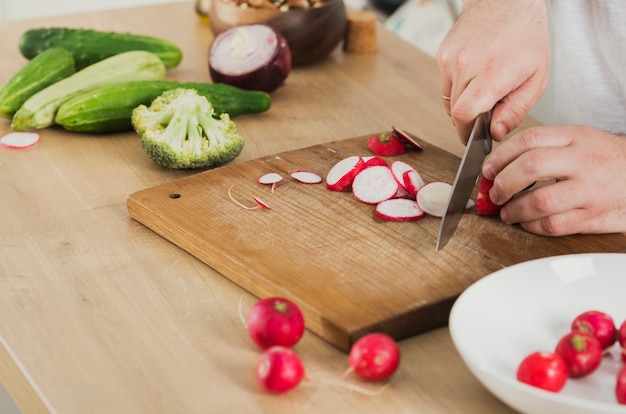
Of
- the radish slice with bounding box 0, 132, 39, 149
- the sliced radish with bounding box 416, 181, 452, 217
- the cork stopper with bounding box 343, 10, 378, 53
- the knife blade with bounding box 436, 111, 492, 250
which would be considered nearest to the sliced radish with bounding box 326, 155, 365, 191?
the sliced radish with bounding box 416, 181, 452, 217

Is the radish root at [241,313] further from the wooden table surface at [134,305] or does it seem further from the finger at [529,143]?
the finger at [529,143]

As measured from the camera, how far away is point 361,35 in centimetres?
259

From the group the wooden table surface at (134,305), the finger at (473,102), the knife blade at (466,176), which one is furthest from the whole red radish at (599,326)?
the finger at (473,102)

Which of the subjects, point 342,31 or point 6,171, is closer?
point 6,171

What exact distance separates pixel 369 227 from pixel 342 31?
104cm

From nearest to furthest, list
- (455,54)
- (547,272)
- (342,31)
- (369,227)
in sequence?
(547,272)
(369,227)
(455,54)
(342,31)

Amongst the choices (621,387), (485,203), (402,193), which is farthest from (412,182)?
(621,387)

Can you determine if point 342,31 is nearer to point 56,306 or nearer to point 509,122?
point 509,122

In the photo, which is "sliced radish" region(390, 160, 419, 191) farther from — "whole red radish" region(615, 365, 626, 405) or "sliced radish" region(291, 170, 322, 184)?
"whole red radish" region(615, 365, 626, 405)

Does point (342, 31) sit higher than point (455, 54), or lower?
lower

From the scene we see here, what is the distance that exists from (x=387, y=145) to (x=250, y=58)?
Answer: 500 mm

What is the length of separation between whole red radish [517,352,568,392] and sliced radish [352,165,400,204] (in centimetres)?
58

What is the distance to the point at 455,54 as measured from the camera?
1.72m

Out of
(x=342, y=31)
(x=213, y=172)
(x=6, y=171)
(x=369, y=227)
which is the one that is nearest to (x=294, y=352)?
(x=369, y=227)
